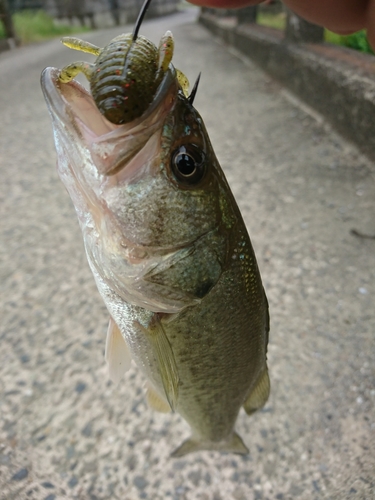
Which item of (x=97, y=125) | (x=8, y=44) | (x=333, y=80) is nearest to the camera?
(x=97, y=125)

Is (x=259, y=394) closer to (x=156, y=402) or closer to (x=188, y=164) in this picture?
(x=156, y=402)

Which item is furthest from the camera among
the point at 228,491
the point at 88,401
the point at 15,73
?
the point at 15,73

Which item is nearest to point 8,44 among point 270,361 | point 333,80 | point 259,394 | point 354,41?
point 354,41

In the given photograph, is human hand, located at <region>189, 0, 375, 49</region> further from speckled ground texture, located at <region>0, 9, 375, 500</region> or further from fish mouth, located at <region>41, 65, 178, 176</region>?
speckled ground texture, located at <region>0, 9, 375, 500</region>

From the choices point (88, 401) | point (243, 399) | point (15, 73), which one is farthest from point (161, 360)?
point (15, 73)

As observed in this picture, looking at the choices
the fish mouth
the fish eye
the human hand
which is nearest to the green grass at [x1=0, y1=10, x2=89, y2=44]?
the human hand

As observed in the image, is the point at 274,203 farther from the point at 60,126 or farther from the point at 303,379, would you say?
the point at 60,126
